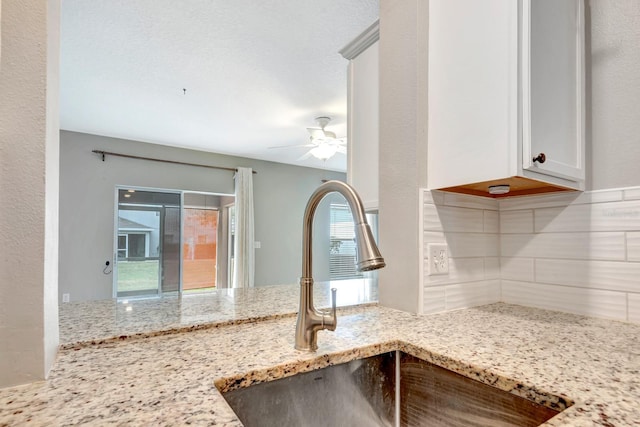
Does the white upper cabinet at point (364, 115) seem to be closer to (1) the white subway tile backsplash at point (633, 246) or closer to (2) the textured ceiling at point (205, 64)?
(2) the textured ceiling at point (205, 64)

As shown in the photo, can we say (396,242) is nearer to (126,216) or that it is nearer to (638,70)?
(638,70)

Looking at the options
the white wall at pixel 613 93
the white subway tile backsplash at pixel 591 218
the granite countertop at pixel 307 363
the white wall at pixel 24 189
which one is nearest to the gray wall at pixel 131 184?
the granite countertop at pixel 307 363

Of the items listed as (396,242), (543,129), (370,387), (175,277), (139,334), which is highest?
(543,129)

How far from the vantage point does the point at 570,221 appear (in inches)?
44.2

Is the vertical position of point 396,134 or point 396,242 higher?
point 396,134

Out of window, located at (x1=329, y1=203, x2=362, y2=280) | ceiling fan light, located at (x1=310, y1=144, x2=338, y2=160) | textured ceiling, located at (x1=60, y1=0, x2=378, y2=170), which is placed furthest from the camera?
window, located at (x1=329, y1=203, x2=362, y2=280)

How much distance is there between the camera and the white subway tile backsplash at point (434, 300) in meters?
1.09

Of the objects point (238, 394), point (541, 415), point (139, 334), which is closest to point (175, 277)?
point (139, 334)

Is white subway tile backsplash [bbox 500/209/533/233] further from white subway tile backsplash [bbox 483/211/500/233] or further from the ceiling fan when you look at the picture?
the ceiling fan

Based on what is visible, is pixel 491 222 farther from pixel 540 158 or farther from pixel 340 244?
pixel 340 244

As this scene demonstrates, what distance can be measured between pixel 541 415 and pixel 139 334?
2.99ft

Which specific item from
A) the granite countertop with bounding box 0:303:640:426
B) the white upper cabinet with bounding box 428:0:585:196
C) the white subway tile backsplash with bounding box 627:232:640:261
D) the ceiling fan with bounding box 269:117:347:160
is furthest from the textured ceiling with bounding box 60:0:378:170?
the granite countertop with bounding box 0:303:640:426

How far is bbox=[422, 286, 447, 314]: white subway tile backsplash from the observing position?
109 centimetres

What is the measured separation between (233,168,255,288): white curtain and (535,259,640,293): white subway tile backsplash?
14.2 feet
